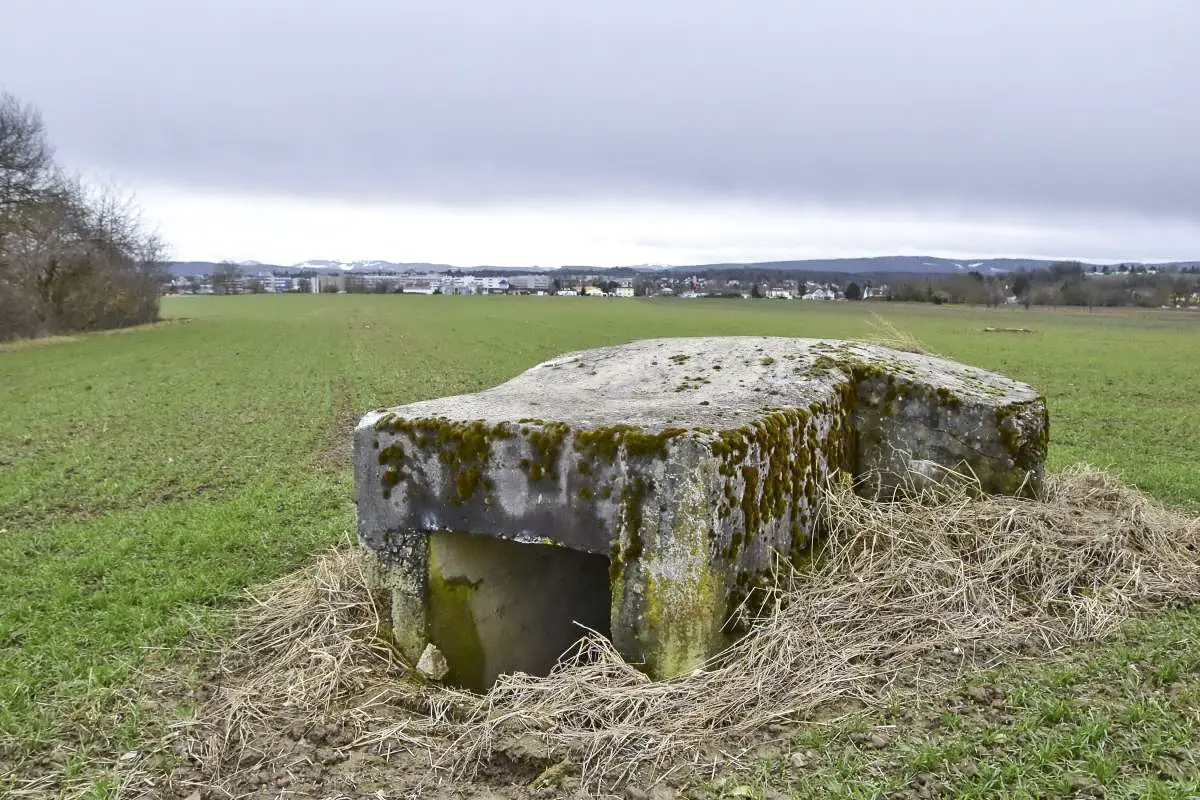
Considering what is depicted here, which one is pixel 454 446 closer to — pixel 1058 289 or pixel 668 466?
pixel 668 466

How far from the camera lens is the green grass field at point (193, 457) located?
554 cm

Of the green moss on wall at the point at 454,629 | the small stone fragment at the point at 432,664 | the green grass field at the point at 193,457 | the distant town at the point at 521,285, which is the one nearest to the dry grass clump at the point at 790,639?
the small stone fragment at the point at 432,664

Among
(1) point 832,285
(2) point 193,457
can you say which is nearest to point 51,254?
(2) point 193,457

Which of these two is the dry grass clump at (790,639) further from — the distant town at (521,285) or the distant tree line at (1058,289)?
the distant tree line at (1058,289)

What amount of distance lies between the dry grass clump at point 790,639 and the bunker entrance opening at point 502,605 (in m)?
0.39

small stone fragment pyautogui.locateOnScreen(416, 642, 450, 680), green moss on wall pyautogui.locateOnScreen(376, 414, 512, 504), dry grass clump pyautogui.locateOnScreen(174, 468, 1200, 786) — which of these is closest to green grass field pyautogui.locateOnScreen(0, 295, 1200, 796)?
dry grass clump pyautogui.locateOnScreen(174, 468, 1200, 786)

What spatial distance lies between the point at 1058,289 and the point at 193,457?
91.7 meters

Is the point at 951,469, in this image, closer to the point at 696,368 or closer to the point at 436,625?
the point at 696,368

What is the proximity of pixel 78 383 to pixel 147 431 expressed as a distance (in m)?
10.5

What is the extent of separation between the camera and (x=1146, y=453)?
12.9m

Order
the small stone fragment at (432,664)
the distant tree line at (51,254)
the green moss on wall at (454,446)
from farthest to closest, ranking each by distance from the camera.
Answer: the distant tree line at (51,254)
the small stone fragment at (432,664)
the green moss on wall at (454,446)

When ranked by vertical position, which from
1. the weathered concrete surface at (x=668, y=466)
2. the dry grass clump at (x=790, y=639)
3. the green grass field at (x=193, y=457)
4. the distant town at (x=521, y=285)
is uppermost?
the distant town at (x=521, y=285)

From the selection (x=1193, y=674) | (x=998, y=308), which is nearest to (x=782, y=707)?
(x=1193, y=674)

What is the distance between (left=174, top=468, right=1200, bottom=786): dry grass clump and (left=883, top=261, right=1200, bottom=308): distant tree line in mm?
88414
